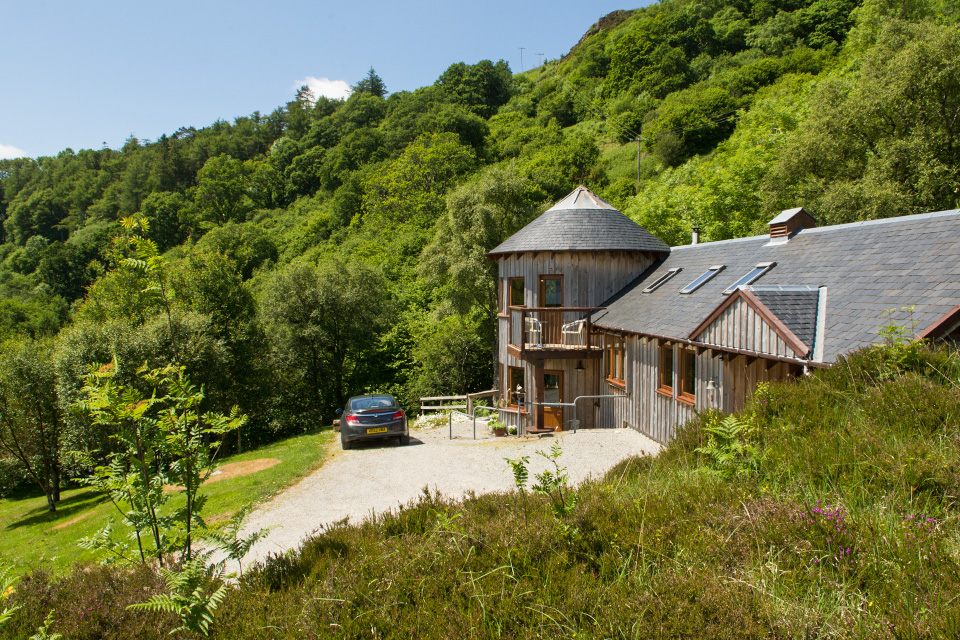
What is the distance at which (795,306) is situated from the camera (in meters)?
8.41

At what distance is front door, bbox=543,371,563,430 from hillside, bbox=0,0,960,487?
273 inches

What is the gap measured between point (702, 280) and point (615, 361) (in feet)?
12.5

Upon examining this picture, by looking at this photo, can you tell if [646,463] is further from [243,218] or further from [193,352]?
[243,218]

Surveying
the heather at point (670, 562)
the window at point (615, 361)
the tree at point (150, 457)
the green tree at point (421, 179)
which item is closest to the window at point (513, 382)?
the window at point (615, 361)

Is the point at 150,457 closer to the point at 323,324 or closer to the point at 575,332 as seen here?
the point at 575,332

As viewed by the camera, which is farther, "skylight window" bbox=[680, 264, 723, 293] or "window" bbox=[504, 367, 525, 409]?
"window" bbox=[504, 367, 525, 409]

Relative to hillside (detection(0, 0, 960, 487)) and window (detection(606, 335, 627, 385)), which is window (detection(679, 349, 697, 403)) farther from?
hillside (detection(0, 0, 960, 487))

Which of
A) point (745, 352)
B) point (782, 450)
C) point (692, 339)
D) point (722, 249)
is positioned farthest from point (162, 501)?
point (722, 249)

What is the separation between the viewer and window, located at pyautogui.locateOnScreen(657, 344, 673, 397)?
41.5ft

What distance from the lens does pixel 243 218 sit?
2662 inches

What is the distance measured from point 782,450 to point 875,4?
40.8m

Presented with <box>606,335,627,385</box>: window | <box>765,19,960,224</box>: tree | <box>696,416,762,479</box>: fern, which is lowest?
<box>606,335,627,385</box>: window

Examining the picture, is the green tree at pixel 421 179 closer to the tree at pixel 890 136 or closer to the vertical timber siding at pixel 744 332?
the tree at pixel 890 136

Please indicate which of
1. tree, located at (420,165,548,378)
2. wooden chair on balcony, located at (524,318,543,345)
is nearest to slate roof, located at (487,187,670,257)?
wooden chair on balcony, located at (524,318,543,345)
